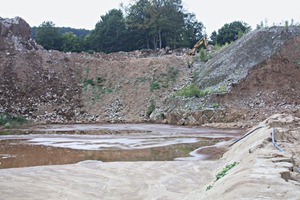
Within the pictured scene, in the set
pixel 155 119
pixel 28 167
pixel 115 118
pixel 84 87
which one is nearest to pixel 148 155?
pixel 28 167

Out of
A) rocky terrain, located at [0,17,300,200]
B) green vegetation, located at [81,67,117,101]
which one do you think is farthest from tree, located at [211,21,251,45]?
green vegetation, located at [81,67,117,101]

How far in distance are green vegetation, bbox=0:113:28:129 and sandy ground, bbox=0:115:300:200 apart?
20.6 metres

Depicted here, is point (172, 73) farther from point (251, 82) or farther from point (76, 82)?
point (251, 82)

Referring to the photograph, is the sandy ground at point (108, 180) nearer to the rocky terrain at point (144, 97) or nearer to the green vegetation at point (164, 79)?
the rocky terrain at point (144, 97)

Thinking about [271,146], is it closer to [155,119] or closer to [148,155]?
[148,155]

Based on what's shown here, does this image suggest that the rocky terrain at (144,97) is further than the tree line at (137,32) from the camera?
No

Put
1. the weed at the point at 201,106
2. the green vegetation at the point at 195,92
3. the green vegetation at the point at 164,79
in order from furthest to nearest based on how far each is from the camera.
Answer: the green vegetation at the point at 164,79, the green vegetation at the point at 195,92, the weed at the point at 201,106

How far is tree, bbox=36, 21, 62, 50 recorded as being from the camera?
57.2m

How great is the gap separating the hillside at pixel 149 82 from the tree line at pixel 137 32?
400 inches

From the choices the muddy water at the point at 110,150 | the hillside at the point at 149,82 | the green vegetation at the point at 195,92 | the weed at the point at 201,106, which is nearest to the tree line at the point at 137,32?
the hillside at the point at 149,82

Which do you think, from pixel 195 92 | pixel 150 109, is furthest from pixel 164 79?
pixel 195 92

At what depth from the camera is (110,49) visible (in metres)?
58.6

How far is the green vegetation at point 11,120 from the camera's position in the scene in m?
32.4

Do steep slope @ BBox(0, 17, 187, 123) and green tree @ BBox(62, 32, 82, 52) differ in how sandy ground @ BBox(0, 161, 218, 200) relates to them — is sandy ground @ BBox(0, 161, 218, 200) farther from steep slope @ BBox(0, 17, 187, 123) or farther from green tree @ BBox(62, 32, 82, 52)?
green tree @ BBox(62, 32, 82, 52)
